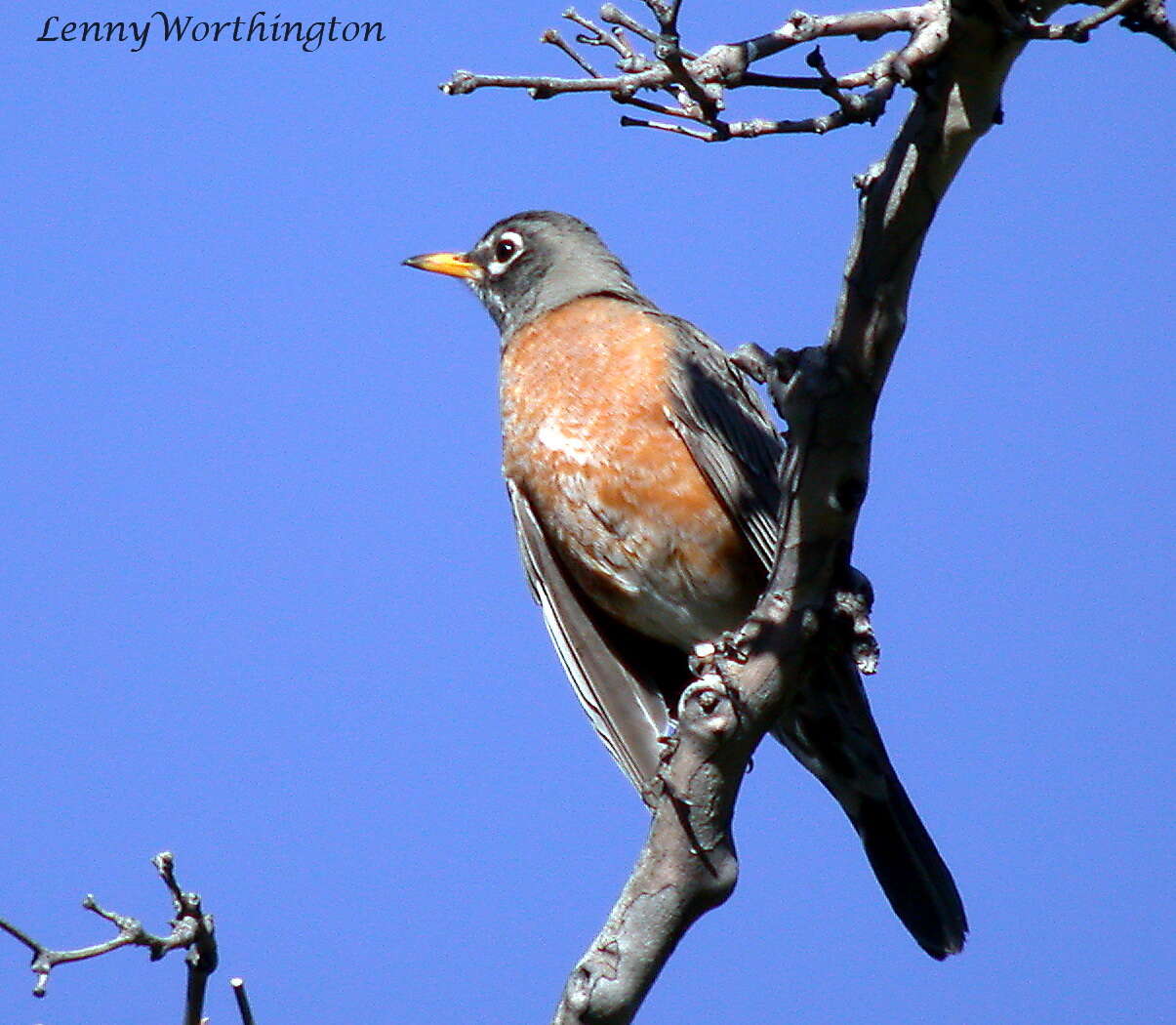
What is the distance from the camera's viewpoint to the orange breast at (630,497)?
500 cm

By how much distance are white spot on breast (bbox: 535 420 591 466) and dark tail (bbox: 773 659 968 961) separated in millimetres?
1054

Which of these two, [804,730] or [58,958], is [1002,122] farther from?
[58,958]

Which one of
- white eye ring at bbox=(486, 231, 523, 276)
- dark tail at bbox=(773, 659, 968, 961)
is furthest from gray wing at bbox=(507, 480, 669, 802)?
white eye ring at bbox=(486, 231, 523, 276)

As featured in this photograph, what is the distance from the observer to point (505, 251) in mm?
6559

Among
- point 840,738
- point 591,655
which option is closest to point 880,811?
point 840,738

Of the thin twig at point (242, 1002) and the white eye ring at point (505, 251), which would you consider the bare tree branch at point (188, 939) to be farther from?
the white eye ring at point (505, 251)

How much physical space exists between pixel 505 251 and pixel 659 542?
79.6 inches

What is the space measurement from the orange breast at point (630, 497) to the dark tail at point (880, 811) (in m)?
0.51

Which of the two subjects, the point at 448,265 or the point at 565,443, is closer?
the point at 565,443

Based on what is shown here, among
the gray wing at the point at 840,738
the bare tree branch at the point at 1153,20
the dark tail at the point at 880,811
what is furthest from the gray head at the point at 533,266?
the bare tree branch at the point at 1153,20

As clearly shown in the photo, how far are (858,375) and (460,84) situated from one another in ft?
3.39

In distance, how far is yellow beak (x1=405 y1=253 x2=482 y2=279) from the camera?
6.66 metres

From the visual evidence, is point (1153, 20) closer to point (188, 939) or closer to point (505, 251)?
point (188, 939)

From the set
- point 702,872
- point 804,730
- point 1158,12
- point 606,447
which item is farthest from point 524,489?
point 1158,12
